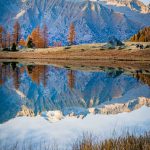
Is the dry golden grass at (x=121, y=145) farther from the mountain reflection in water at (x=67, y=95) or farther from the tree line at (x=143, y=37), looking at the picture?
the tree line at (x=143, y=37)

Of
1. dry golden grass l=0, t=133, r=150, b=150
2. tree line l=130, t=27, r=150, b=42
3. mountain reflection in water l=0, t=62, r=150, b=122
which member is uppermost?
tree line l=130, t=27, r=150, b=42

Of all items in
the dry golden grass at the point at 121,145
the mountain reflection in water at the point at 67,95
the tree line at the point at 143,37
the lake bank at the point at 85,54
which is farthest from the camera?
the tree line at the point at 143,37

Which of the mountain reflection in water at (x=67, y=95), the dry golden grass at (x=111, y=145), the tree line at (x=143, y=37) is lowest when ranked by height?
the mountain reflection in water at (x=67, y=95)

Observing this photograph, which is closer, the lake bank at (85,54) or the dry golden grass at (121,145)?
the dry golden grass at (121,145)

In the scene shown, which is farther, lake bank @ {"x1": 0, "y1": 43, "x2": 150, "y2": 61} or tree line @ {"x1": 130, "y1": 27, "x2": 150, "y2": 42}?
tree line @ {"x1": 130, "y1": 27, "x2": 150, "y2": 42}

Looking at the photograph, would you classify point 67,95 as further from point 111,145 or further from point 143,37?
point 143,37

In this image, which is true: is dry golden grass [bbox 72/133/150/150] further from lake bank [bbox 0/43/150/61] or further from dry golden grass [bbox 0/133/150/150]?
lake bank [bbox 0/43/150/61]

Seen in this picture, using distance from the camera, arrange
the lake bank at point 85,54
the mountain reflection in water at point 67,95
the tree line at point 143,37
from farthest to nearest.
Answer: the tree line at point 143,37 → the lake bank at point 85,54 → the mountain reflection in water at point 67,95

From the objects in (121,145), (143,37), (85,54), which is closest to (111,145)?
(121,145)

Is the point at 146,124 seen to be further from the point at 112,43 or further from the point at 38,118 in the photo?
the point at 112,43

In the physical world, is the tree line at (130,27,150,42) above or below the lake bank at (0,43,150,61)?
above

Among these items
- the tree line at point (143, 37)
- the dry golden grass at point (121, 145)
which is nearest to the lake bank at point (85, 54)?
the tree line at point (143, 37)

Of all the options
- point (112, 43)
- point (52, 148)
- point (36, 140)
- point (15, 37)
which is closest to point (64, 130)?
point (36, 140)

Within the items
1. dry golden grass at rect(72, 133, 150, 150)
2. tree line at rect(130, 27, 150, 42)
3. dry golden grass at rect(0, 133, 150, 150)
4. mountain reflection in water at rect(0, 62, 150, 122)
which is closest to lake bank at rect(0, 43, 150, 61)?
tree line at rect(130, 27, 150, 42)
